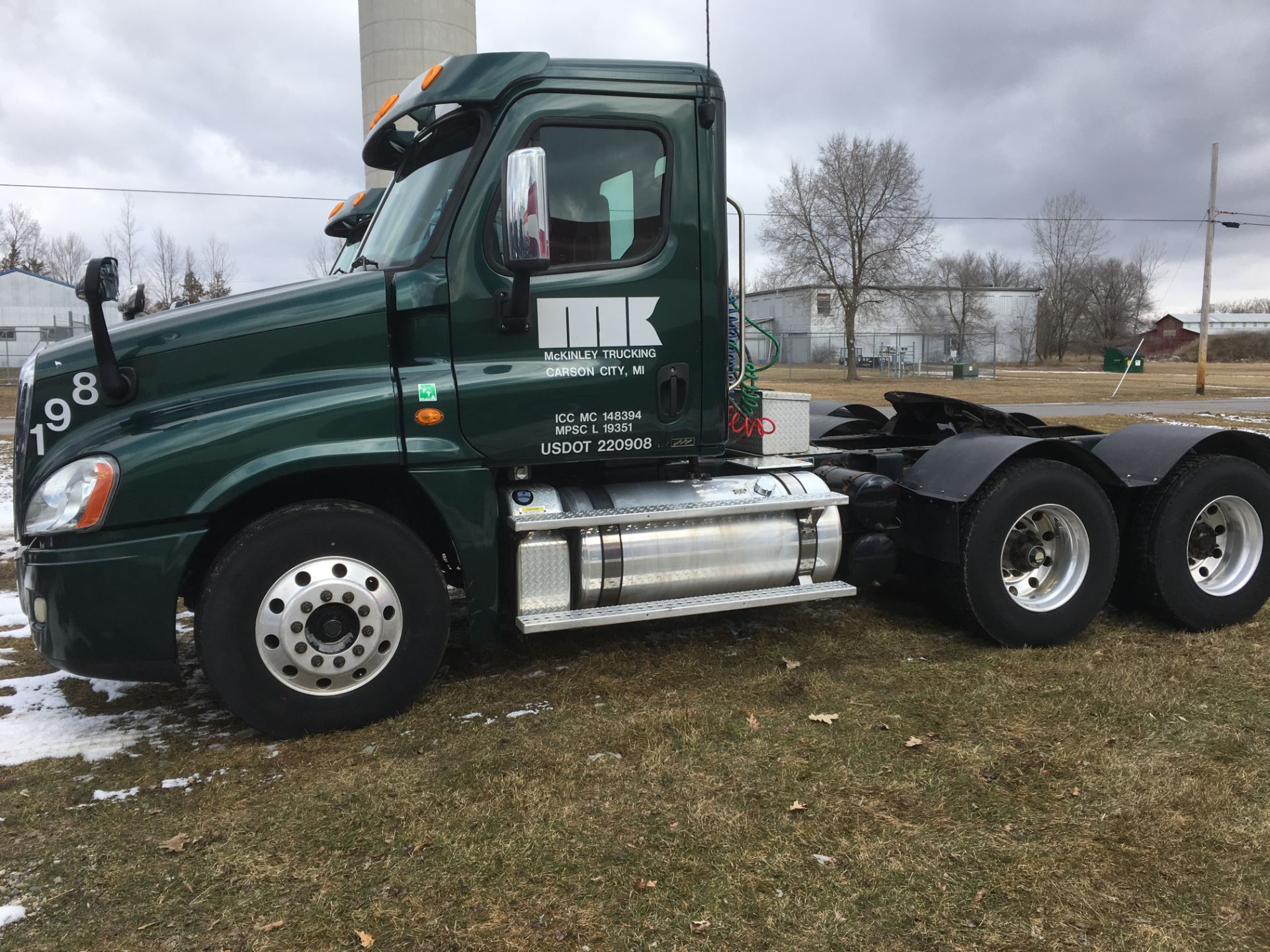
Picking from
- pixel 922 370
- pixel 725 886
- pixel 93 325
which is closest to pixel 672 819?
pixel 725 886

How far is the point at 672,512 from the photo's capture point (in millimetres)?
4434

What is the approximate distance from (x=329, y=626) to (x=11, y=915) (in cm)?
142

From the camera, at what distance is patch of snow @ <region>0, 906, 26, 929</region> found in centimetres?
273

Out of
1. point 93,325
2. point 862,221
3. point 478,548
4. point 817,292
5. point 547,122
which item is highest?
point 862,221

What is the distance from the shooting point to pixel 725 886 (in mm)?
2850

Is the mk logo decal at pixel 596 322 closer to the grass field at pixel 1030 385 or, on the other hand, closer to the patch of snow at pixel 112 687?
the patch of snow at pixel 112 687

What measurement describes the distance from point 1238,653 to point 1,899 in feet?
18.4

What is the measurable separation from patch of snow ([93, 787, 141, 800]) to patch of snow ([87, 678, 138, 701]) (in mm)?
1085

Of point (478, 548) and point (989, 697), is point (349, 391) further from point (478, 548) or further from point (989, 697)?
point (989, 697)

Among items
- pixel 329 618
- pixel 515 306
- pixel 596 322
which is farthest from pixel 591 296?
pixel 329 618

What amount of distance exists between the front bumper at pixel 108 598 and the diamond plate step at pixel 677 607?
146cm

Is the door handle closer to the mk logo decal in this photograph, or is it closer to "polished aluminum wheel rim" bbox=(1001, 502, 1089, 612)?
the mk logo decal

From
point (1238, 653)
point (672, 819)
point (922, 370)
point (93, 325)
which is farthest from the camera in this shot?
point (922, 370)

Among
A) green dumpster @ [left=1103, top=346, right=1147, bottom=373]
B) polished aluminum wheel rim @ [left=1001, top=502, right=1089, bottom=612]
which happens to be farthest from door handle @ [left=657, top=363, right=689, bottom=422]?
green dumpster @ [left=1103, top=346, right=1147, bottom=373]
